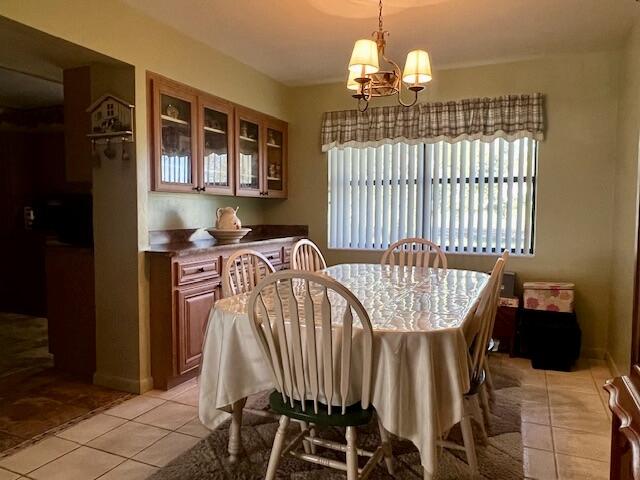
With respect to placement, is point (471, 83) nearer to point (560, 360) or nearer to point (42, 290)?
point (560, 360)

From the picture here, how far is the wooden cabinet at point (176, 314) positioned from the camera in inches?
114

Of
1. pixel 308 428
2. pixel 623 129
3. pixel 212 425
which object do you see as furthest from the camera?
pixel 623 129

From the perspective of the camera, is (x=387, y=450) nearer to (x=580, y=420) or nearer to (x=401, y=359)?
(x=401, y=359)

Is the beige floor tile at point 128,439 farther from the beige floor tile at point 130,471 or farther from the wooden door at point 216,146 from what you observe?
the wooden door at point 216,146

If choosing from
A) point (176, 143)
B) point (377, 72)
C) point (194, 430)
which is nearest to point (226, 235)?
point (176, 143)

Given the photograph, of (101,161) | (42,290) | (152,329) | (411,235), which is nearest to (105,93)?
(101,161)

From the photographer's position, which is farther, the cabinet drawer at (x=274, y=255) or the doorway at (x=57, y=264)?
the cabinet drawer at (x=274, y=255)

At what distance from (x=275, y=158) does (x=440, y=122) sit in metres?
1.59

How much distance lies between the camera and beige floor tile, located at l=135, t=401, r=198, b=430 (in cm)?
249

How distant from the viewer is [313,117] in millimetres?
4531

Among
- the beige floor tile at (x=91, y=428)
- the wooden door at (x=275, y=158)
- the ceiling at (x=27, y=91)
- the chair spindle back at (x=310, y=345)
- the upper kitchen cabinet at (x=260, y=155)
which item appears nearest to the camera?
the chair spindle back at (x=310, y=345)

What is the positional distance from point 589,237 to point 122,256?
3481 millimetres

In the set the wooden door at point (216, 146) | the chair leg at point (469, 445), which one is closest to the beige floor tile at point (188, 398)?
the wooden door at point (216, 146)

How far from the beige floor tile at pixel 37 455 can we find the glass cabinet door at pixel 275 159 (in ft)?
8.65
